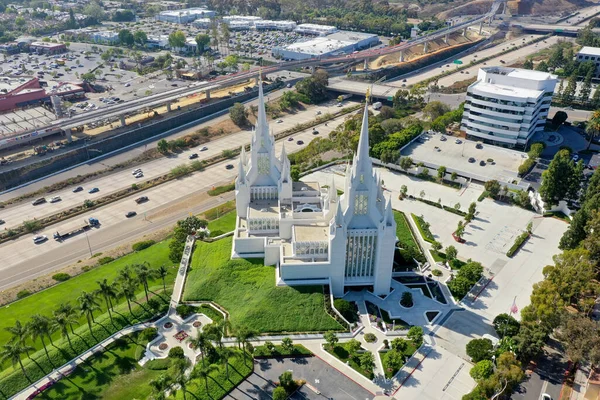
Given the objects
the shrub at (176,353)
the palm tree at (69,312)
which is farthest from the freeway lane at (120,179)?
the shrub at (176,353)

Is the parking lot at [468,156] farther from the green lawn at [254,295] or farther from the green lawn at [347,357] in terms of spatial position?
the green lawn at [347,357]

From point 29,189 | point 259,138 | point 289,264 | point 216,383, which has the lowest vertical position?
point 29,189

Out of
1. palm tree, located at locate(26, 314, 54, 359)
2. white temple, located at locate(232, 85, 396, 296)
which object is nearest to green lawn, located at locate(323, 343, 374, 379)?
white temple, located at locate(232, 85, 396, 296)

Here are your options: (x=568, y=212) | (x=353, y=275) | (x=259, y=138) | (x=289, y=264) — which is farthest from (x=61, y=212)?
(x=568, y=212)

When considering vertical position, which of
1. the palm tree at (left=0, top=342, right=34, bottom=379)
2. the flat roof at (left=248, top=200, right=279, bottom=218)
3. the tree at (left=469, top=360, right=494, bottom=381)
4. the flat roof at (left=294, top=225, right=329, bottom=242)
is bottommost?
the tree at (left=469, top=360, right=494, bottom=381)

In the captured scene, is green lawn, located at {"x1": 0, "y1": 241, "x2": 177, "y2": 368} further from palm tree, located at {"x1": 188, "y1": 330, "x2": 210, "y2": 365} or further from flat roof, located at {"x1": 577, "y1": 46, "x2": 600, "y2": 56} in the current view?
flat roof, located at {"x1": 577, "y1": 46, "x2": 600, "y2": 56}

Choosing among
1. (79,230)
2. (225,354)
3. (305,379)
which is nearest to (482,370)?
(305,379)

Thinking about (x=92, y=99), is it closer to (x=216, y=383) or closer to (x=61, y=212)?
(x=61, y=212)
